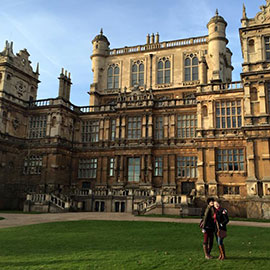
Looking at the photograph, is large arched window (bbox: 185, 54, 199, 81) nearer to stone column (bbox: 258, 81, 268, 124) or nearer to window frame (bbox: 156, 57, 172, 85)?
window frame (bbox: 156, 57, 172, 85)

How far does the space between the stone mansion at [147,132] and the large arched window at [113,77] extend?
0.24m

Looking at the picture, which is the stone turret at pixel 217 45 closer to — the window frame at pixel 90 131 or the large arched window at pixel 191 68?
the large arched window at pixel 191 68

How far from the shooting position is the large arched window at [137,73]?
48.9 m

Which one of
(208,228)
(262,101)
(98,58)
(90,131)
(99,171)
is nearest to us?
(208,228)

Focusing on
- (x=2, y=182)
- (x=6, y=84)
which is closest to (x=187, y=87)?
(x=6, y=84)

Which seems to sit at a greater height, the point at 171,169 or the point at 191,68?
the point at 191,68

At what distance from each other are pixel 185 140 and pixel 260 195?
11.8 m

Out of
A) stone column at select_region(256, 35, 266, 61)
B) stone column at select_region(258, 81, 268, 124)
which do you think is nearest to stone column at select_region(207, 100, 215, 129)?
stone column at select_region(258, 81, 268, 124)

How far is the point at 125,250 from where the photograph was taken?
11.4 m

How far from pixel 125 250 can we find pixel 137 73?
1590 inches

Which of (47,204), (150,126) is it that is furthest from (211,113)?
(47,204)

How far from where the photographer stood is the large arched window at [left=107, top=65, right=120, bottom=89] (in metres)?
50.0

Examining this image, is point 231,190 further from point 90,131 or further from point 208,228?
point 208,228

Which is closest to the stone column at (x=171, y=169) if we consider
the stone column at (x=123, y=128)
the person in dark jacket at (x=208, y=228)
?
the stone column at (x=123, y=128)
